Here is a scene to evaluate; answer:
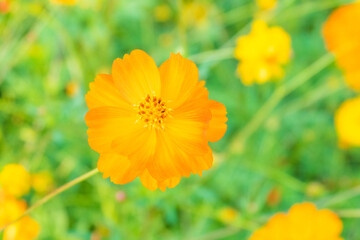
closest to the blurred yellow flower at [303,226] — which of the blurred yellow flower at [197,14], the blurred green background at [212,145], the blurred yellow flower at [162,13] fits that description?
the blurred green background at [212,145]

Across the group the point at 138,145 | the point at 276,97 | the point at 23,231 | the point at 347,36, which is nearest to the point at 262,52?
the point at 276,97

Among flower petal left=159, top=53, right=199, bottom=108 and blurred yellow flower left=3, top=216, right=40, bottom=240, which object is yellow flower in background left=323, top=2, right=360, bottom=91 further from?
blurred yellow flower left=3, top=216, right=40, bottom=240

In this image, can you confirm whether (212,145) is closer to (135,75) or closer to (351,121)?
(351,121)

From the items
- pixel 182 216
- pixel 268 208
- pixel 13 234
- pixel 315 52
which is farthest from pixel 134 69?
pixel 315 52

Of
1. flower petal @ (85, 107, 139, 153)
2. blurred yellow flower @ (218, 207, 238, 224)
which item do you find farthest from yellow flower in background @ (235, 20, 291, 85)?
flower petal @ (85, 107, 139, 153)

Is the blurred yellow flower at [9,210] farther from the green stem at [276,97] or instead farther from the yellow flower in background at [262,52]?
the yellow flower in background at [262,52]

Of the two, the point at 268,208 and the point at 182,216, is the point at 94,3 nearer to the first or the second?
the point at 182,216

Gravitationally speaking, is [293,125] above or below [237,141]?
above
